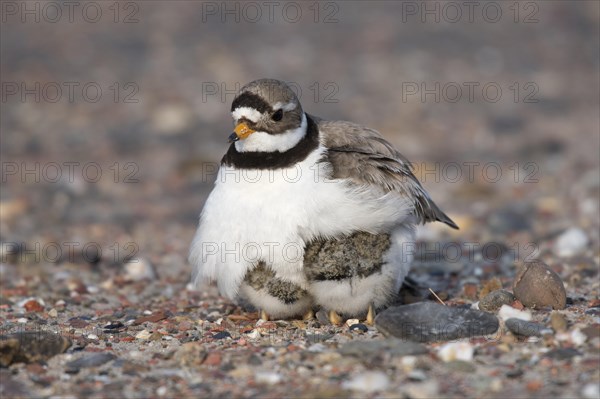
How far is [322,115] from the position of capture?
12.9 metres

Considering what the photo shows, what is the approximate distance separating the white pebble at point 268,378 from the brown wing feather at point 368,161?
1.52m

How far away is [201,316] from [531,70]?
10609 mm

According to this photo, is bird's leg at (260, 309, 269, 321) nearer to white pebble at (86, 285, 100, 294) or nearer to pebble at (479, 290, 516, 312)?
pebble at (479, 290, 516, 312)

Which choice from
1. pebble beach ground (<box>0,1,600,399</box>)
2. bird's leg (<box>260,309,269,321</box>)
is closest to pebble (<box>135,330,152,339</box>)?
pebble beach ground (<box>0,1,600,399</box>)

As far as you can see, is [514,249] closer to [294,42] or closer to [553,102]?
[553,102]

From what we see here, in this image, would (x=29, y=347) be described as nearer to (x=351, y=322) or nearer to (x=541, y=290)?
(x=351, y=322)

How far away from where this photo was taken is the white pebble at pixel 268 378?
4.42 m

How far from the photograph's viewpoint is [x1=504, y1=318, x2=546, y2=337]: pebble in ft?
16.3

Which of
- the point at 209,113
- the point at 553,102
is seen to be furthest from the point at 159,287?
the point at 553,102

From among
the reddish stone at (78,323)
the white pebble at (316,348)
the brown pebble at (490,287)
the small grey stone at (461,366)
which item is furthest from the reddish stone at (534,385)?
the reddish stone at (78,323)

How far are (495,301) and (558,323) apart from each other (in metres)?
0.84

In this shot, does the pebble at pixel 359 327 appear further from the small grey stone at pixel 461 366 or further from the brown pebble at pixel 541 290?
the brown pebble at pixel 541 290

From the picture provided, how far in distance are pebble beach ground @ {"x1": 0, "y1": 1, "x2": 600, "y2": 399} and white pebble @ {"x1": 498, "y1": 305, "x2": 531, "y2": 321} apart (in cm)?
2

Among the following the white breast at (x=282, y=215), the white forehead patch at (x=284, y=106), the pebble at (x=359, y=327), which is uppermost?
the white forehead patch at (x=284, y=106)
